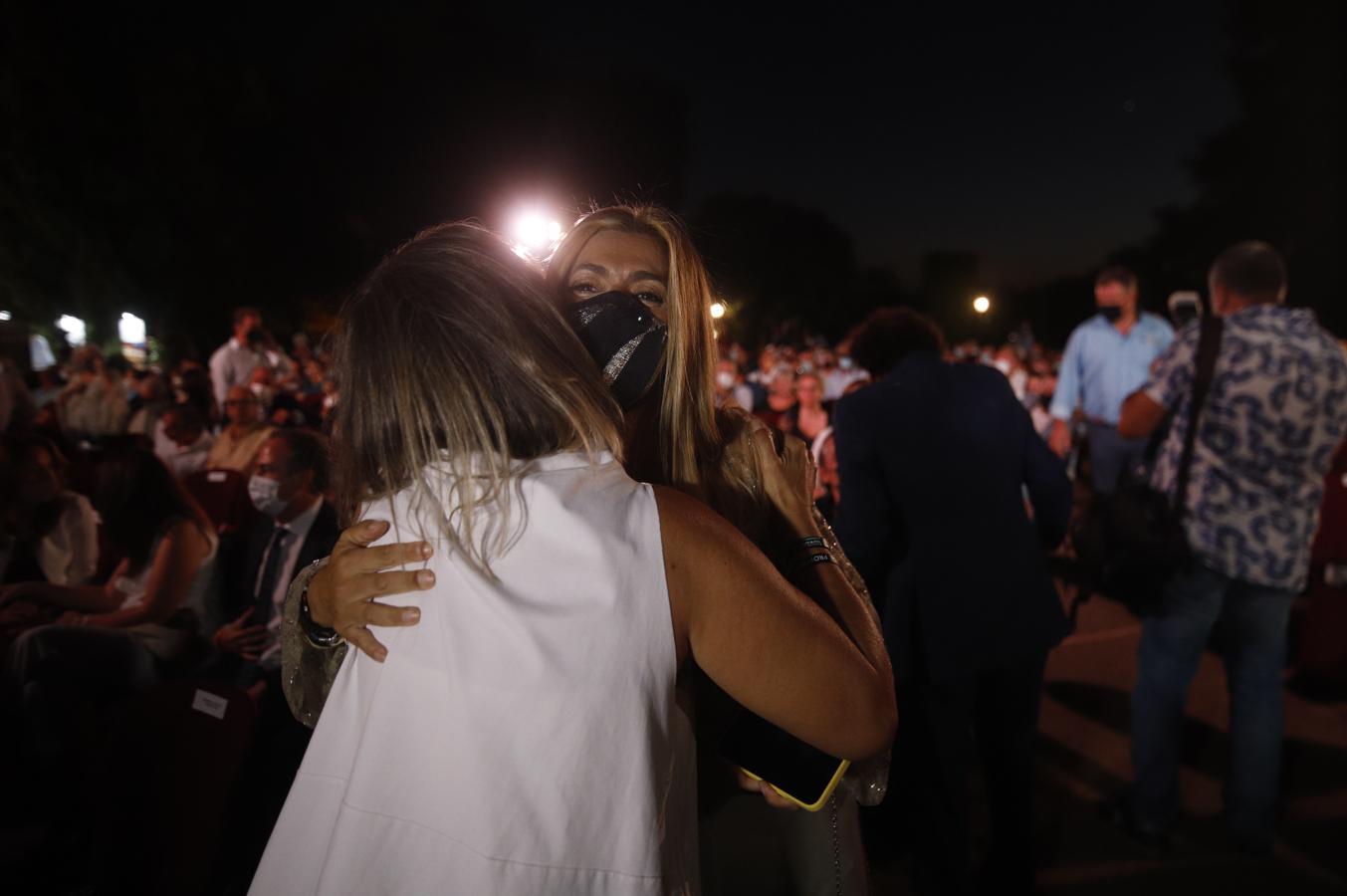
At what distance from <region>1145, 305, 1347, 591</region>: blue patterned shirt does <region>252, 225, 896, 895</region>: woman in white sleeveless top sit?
277cm

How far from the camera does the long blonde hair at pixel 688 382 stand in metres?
1.76

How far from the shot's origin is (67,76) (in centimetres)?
2331

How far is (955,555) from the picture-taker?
2.76 m

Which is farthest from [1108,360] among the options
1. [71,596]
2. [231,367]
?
[231,367]

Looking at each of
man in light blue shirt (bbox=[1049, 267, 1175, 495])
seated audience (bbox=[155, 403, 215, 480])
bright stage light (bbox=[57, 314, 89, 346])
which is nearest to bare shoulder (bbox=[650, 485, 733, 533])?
man in light blue shirt (bbox=[1049, 267, 1175, 495])

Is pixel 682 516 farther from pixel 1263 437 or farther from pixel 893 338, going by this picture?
pixel 1263 437

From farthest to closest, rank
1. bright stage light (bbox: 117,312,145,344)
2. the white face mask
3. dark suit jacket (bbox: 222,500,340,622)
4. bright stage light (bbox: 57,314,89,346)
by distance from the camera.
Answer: bright stage light (bbox: 57,314,89,346)
bright stage light (bbox: 117,312,145,344)
the white face mask
dark suit jacket (bbox: 222,500,340,622)

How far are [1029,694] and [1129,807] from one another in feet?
4.03

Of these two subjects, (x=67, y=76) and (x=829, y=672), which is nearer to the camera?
(x=829, y=672)

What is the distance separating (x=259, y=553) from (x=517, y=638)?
4081 millimetres

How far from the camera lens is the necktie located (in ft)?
13.8

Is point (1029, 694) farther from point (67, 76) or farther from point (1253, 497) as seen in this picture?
point (67, 76)

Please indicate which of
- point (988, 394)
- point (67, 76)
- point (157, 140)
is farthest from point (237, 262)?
point (988, 394)

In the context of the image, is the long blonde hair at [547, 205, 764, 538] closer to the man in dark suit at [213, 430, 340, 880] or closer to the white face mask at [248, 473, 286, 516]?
the man in dark suit at [213, 430, 340, 880]
